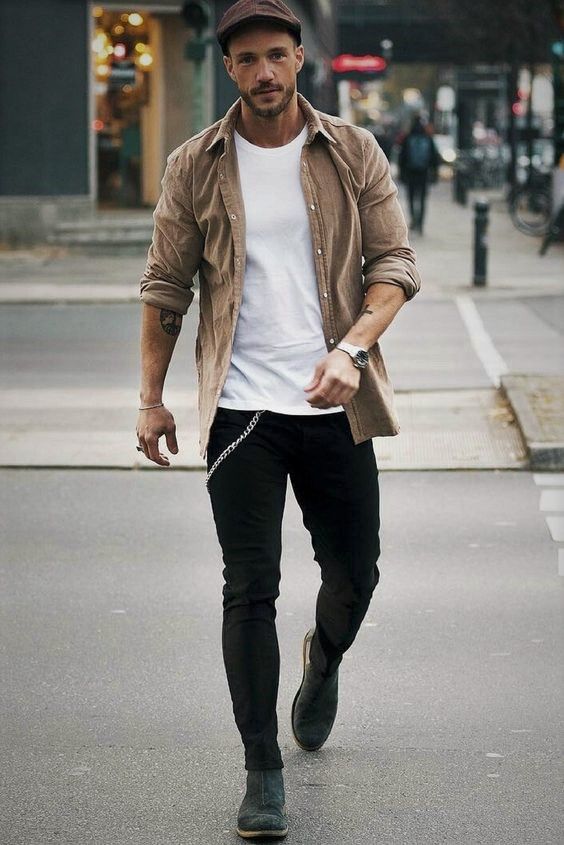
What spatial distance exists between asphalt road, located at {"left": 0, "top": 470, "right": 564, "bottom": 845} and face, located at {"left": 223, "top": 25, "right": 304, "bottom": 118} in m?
1.81

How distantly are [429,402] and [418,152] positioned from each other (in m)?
17.4

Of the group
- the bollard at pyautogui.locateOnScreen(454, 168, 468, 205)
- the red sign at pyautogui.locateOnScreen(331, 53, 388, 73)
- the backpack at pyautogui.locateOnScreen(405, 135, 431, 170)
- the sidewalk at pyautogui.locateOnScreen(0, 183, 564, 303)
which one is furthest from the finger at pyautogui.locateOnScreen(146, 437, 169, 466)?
the red sign at pyautogui.locateOnScreen(331, 53, 388, 73)

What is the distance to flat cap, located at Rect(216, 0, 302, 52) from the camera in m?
3.90

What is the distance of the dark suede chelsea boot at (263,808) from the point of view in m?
3.96

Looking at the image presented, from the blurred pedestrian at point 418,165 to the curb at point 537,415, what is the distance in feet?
52.5

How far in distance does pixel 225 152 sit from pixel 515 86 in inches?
1514

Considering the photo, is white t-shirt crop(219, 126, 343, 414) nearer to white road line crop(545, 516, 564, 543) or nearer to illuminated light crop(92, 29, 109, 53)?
white road line crop(545, 516, 564, 543)

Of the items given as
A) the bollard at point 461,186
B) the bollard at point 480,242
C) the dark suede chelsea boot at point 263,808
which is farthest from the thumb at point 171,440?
the bollard at point 461,186

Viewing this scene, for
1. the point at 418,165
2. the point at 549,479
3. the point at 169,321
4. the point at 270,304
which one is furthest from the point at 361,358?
the point at 418,165

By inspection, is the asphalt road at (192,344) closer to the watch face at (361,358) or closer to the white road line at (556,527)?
the white road line at (556,527)

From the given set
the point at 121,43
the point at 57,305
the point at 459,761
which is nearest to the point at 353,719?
the point at 459,761

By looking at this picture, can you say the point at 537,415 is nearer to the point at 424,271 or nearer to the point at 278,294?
the point at 278,294

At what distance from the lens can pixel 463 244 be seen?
2538 centimetres

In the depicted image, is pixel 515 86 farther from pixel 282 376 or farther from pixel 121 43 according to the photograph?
pixel 282 376
